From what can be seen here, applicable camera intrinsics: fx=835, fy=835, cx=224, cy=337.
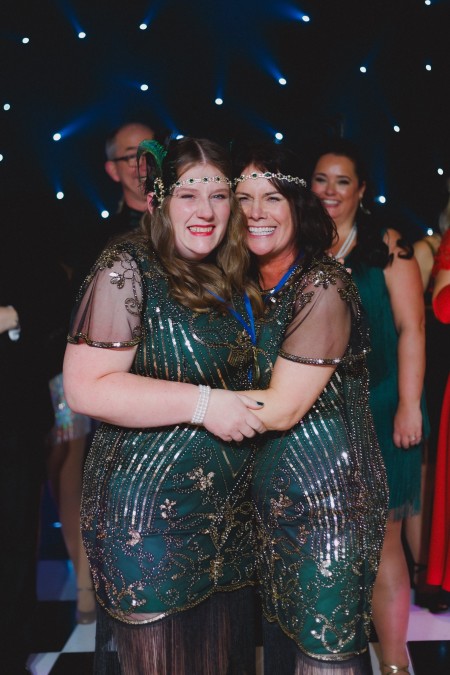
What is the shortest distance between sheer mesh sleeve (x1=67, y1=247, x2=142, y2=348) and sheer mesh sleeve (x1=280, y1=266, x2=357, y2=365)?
0.35 metres

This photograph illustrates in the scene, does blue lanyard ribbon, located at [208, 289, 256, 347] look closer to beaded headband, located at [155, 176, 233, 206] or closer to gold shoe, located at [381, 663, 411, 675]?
beaded headband, located at [155, 176, 233, 206]

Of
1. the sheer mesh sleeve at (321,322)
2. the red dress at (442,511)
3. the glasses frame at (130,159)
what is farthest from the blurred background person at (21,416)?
the red dress at (442,511)

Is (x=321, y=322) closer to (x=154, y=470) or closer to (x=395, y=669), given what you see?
(x=154, y=470)

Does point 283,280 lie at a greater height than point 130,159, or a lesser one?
lesser

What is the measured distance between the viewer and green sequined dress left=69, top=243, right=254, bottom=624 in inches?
70.5

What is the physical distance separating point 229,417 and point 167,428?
16 centimetres

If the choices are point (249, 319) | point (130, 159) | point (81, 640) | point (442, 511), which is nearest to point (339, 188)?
point (130, 159)

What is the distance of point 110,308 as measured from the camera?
176 cm

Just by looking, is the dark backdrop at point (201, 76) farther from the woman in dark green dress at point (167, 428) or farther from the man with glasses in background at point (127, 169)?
the woman in dark green dress at point (167, 428)

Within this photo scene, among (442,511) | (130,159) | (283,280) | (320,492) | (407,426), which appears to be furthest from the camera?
(130,159)

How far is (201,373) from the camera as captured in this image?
185 cm

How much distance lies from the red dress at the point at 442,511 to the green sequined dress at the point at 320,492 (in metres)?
0.96

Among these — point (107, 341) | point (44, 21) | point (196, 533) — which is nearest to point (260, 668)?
point (196, 533)

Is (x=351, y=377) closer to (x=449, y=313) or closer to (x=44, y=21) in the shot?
(x=449, y=313)
